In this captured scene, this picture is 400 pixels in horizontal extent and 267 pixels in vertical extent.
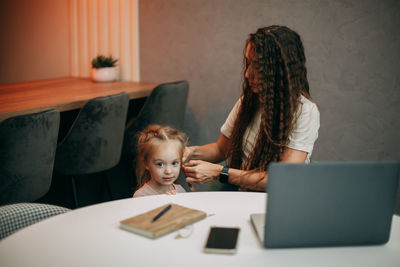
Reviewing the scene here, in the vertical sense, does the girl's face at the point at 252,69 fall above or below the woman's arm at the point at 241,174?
above

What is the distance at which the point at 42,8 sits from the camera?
387 centimetres

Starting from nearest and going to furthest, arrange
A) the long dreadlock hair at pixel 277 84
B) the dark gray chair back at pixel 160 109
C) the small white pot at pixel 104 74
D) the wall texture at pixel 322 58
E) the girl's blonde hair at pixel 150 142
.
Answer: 1. the long dreadlock hair at pixel 277 84
2. the girl's blonde hair at pixel 150 142
3. the wall texture at pixel 322 58
4. the dark gray chair back at pixel 160 109
5. the small white pot at pixel 104 74

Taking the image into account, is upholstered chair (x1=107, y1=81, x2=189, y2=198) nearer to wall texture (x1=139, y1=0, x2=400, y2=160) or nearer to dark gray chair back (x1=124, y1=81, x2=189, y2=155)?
dark gray chair back (x1=124, y1=81, x2=189, y2=155)

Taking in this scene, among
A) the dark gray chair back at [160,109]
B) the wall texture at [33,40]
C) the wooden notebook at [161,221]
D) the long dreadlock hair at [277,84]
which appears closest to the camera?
the wooden notebook at [161,221]

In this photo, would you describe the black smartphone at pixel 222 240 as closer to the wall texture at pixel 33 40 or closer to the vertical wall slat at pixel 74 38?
the vertical wall slat at pixel 74 38

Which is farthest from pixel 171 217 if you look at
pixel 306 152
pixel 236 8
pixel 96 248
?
pixel 236 8

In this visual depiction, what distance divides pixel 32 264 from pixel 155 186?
917 millimetres

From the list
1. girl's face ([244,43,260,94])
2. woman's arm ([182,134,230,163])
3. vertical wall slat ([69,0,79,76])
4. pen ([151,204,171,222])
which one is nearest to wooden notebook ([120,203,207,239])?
pen ([151,204,171,222])

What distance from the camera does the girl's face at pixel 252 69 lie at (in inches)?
69.4

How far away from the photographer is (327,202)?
93cm

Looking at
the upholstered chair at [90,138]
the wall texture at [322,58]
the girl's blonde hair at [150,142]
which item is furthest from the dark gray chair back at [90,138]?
the wall texture at [322,58]

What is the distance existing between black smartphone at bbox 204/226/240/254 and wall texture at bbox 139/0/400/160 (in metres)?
1.80

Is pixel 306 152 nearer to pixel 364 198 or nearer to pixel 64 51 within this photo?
pixel 364 198

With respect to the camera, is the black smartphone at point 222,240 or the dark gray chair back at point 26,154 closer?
the black smartphone at point 222,240
